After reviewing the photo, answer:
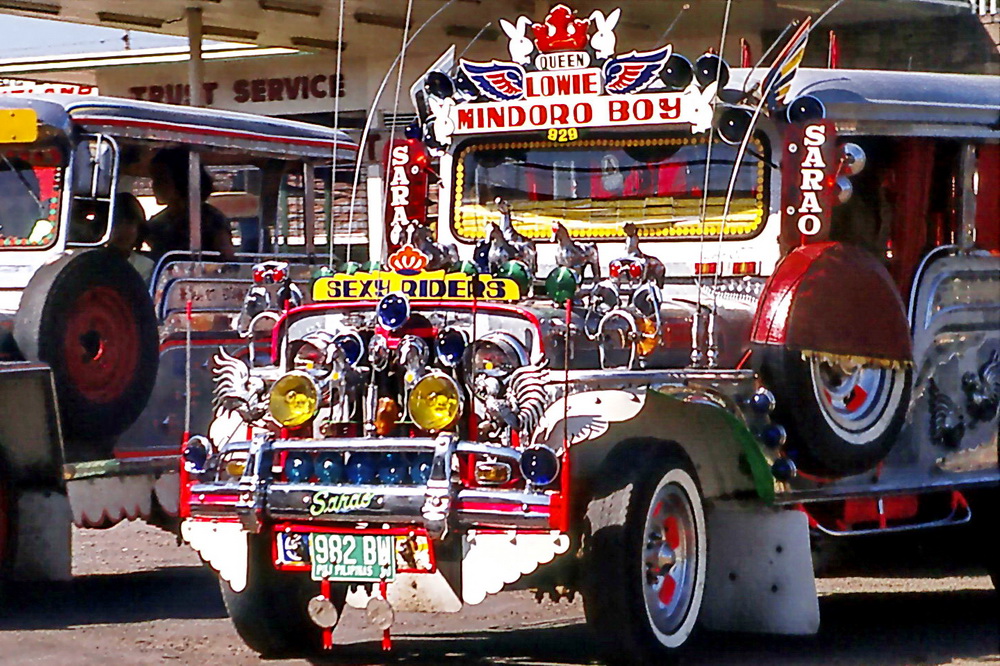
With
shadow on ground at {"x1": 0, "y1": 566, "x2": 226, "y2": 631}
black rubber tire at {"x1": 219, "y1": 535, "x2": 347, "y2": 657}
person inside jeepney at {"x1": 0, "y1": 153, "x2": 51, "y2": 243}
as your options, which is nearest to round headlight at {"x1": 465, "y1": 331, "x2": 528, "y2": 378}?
black rubber tire at {"x1": 219, "y1": 535, "x2": 347, "y2": 657}

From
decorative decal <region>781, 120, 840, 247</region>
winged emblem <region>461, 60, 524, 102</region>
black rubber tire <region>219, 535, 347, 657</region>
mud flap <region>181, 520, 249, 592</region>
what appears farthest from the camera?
winged emblem <region>461, 60, 524, 102</region>

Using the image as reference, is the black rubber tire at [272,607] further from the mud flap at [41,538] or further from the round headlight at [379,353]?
the mud flap at [41,538]

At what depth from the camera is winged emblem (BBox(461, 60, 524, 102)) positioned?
7938 millimetres

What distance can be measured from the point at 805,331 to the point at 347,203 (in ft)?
20.0

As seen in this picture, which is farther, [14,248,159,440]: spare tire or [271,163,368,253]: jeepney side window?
[271,163,368,253]: jeepney side window

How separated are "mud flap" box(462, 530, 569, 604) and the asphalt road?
0.87 m

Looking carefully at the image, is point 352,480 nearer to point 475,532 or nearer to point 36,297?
point 475,532

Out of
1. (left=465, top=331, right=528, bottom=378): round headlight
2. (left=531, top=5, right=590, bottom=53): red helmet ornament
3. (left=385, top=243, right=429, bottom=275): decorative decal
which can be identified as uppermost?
(left=531, top=5, right=590, bottom=53): red helmet ornament

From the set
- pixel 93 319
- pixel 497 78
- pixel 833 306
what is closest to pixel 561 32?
pixel 497 78

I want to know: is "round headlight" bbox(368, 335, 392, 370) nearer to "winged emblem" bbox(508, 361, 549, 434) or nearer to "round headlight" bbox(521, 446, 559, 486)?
"winged emblem" bbox(508, 361, 549, 434)

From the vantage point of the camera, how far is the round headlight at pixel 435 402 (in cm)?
624

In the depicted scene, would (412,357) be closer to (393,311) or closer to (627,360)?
(393,311)

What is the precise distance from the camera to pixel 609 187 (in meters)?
A: 8.09

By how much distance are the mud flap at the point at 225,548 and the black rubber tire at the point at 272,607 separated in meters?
0.08
